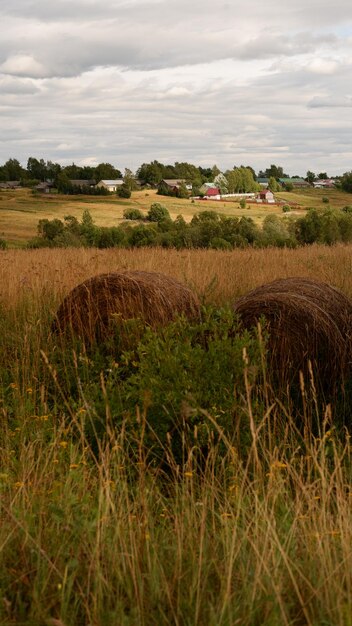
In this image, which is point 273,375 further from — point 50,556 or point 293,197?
point 293,197

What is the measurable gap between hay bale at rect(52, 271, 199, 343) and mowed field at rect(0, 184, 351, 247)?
93.1ft

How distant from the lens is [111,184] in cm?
6731

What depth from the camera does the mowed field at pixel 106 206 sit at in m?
42.6

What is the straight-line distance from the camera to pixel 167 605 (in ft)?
10.1

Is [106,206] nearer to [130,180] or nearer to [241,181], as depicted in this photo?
[130,180]

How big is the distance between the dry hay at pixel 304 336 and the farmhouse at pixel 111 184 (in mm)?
56641

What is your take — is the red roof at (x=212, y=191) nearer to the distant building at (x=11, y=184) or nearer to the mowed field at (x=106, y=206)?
the mowed field at (x=106, y=206)

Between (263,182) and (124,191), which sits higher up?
(263,182)

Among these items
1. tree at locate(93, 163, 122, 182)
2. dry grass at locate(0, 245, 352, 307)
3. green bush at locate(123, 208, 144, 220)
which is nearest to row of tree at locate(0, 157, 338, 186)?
tree at locate(93, 163, 122, 182)

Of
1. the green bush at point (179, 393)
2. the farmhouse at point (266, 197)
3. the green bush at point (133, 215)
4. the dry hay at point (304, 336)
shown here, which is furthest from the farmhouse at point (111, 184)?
the green bush at point (179, 393)

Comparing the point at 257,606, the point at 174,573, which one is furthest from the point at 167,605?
the point at 257,606

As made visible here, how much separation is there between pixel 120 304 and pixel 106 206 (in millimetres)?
43184

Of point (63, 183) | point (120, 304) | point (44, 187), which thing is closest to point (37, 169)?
point (44, 187)

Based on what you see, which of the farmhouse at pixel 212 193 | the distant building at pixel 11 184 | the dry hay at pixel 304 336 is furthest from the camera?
the distant building at pixel 11 184
